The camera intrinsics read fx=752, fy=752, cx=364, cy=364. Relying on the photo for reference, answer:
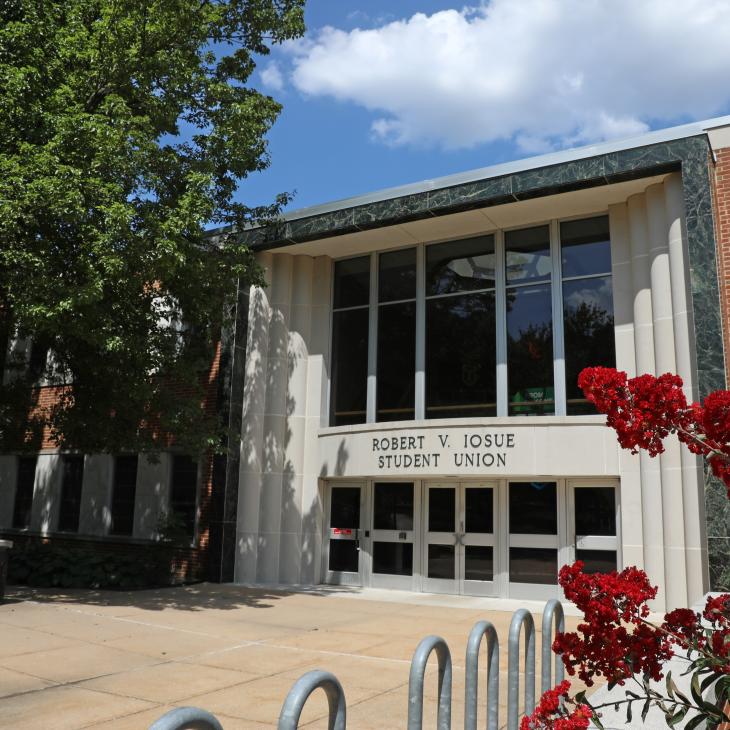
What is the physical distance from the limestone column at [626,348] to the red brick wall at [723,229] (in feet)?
5.78

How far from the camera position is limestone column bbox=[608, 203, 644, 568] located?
40.1 ft

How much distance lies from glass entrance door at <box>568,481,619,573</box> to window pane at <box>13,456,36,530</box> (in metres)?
14.4

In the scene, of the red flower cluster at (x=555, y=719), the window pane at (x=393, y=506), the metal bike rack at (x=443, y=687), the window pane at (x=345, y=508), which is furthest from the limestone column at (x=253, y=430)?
the red flower cluster at (x=555, y=719)

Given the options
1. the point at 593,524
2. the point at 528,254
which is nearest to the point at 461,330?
the point at 528,254

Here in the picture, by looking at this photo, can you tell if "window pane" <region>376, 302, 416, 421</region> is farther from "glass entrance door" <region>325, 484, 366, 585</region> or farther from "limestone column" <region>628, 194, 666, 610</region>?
"limestone column" <region>628, 194, 666, 610</region>

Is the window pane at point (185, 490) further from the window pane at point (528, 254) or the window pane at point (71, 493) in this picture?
the window pane at point (528, 254)

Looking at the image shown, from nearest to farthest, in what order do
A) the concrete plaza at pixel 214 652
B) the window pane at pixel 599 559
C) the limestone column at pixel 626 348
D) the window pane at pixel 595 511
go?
the concrete plaza at pixel 214 652 → the limestone column at pixel 626 348 → the window pane at pixel 599 559 → the window pane at pixel 595 511

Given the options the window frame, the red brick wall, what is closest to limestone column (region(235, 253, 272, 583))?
the window frame

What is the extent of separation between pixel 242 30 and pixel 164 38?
3035 millimetres

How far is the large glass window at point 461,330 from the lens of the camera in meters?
14.3

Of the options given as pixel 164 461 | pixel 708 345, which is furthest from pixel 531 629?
pixel 164 461

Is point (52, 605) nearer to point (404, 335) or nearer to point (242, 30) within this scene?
point (404, 335)

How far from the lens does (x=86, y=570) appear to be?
14008 millimetres

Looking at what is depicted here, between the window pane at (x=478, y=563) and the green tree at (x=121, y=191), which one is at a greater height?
the green tree at (x=121, y=191)
